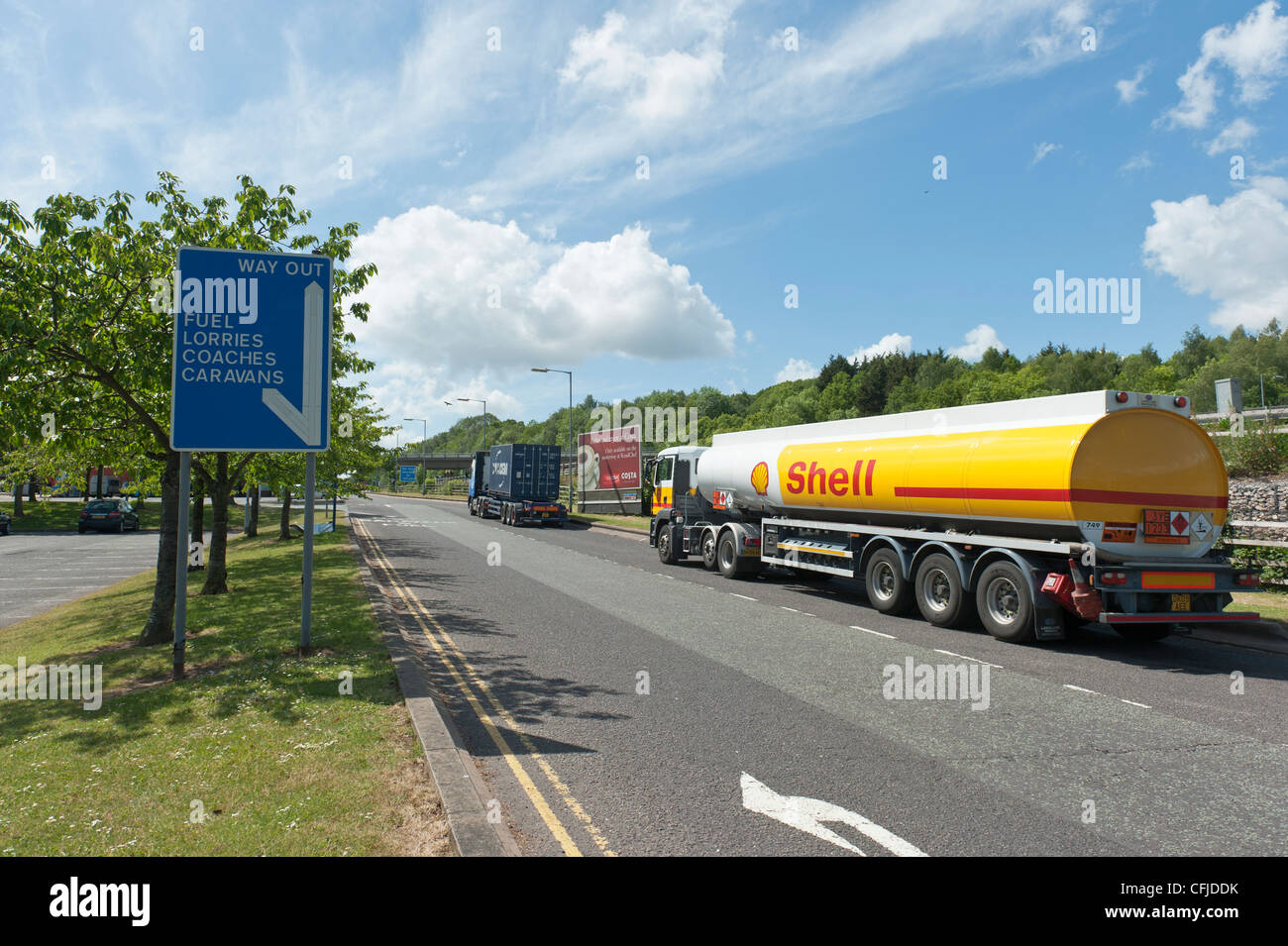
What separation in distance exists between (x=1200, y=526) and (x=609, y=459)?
106ft

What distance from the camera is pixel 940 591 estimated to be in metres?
11.4

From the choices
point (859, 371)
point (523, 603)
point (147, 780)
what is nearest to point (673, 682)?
point (147, 780)

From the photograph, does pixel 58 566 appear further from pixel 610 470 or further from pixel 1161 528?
pixel 1161 528

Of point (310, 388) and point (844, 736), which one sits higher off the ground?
point (310, 388)

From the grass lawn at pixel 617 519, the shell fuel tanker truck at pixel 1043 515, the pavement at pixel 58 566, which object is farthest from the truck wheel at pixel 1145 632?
the grass lawn at pixel 617 519

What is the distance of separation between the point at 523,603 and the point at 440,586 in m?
2.90

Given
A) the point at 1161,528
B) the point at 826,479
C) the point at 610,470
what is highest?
the point at 610,470

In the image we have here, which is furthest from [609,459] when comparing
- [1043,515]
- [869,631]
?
[1043,515]

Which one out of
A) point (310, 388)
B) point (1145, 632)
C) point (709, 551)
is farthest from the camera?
point (709, 551)

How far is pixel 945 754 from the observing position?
5645 mm

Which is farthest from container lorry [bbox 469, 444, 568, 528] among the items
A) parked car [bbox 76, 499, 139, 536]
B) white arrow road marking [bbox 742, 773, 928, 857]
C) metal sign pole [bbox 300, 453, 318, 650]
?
white arrow road marking [bbox 742, 773, 928, 857]

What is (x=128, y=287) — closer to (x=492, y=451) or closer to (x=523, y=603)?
(x=523, y=603)

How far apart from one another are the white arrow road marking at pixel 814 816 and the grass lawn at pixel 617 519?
27250 millimetres

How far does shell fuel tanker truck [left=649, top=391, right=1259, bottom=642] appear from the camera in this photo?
9.41 meters
